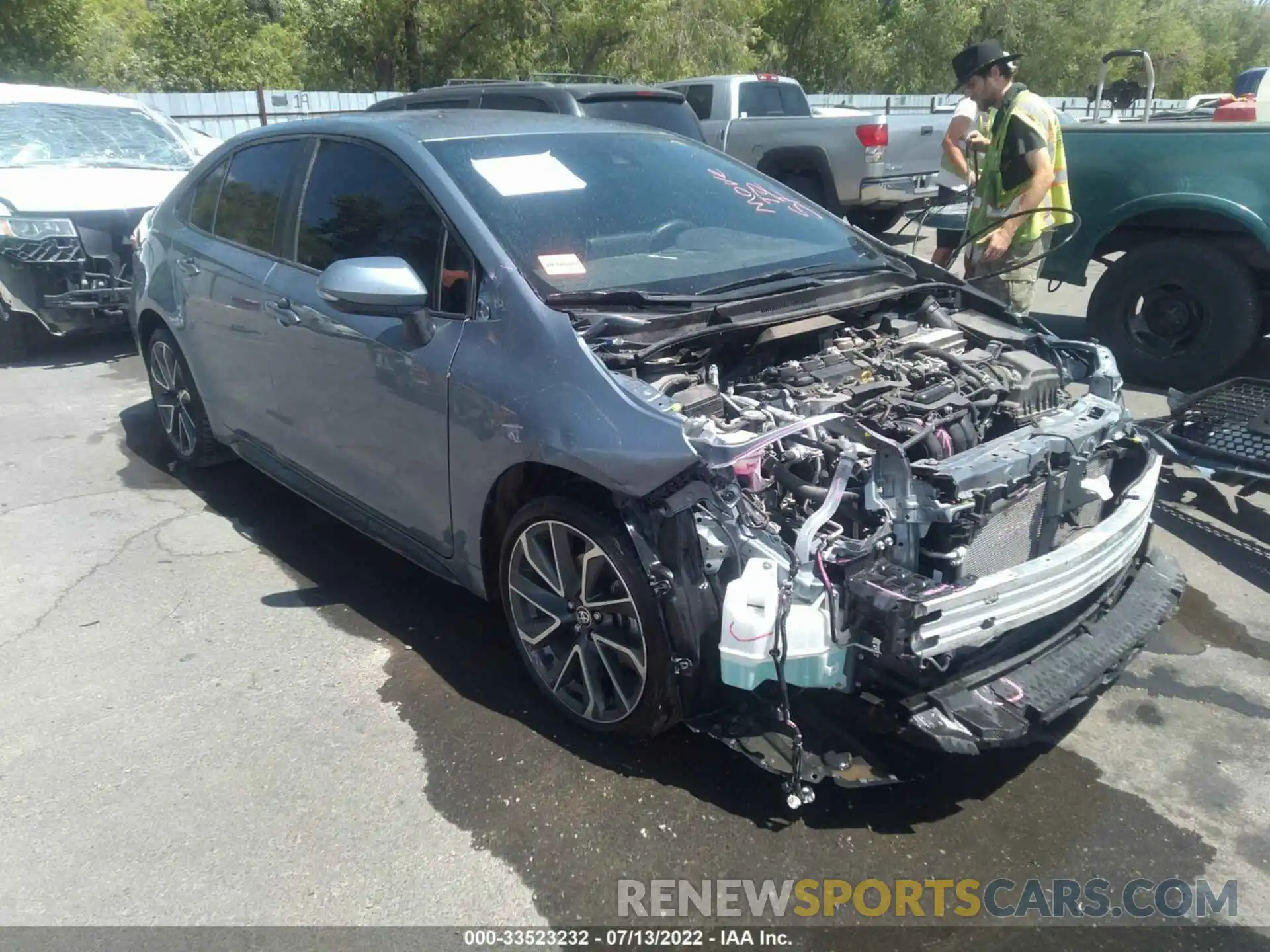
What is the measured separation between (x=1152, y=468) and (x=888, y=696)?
1.29 meters

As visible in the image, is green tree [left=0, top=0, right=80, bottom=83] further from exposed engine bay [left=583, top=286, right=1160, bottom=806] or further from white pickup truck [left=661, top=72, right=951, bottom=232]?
exposed engine bay [left=583, top=286, right=1160, bottom=806]

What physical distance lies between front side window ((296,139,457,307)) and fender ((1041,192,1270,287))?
190 inches

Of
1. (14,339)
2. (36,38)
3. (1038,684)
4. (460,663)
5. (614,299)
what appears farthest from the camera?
(36,38)

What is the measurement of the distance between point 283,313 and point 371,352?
696mm

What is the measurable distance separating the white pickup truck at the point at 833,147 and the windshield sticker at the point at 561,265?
909 centimetres

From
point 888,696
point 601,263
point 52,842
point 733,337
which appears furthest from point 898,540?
point 52,842

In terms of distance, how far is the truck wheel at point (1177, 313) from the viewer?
20.0 feet

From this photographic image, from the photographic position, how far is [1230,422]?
4.64 metres

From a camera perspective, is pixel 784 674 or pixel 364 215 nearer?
pixel 784 674

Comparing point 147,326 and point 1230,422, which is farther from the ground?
point 147,326

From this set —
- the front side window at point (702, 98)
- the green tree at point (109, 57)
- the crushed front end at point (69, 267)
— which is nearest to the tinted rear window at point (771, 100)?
the front side window at point (702, 98)

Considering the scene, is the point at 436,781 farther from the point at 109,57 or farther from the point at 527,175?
the point at 109,57

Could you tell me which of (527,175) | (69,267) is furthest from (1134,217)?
(69,267)

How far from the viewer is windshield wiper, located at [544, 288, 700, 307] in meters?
3.09
